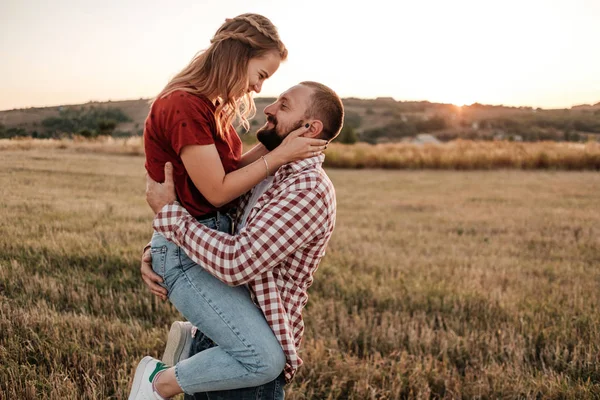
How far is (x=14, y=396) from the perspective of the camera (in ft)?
10.5

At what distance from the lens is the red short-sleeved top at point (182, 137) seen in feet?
8.27

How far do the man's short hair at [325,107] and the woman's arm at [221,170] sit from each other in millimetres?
219

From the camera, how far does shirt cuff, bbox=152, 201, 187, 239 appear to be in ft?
8.36

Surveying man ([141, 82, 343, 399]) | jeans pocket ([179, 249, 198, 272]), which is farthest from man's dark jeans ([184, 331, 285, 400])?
jeans pocket ([179, 249, 198, 272])

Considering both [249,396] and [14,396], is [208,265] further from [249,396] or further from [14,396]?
[14,396]

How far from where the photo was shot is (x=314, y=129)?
2838 mm

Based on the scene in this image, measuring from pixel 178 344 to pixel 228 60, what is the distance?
164 centimetres

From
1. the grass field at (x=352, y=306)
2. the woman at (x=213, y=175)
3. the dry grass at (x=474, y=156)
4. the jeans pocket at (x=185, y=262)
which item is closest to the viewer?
the woman at (x=213, y=175)

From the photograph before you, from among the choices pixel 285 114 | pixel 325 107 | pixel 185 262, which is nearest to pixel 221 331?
pixel 185 262

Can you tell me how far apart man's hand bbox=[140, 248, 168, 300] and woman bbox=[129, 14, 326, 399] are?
0.04 metres

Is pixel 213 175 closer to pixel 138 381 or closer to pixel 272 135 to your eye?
pixel 272 135

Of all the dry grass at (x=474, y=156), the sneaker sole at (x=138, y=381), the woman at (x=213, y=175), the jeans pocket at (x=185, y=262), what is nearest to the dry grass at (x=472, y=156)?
the dry grass at (x=474, y=156)

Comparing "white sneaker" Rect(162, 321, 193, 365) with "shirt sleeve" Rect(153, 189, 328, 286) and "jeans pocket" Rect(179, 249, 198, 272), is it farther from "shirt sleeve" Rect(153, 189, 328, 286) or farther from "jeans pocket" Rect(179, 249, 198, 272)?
"shirt sleeve" Rect(153, 189, 328, 286)

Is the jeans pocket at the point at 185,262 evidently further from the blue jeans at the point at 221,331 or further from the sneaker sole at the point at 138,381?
the sneaker sole at the point at 138,381
